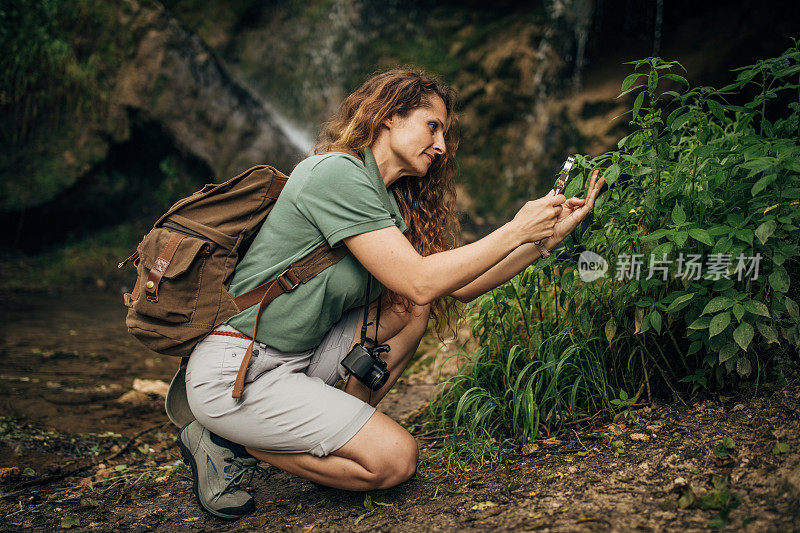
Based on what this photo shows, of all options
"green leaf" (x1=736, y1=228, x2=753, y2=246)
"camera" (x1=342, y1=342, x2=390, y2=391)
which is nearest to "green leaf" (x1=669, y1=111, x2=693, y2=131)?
"green leaf" (x1=736, y1=228, x2=753, y2=246)

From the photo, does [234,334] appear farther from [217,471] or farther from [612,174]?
[612,174]

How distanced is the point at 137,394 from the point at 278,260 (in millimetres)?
1939

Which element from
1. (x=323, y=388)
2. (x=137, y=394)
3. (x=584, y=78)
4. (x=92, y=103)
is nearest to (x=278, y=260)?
(x=323, y=388)

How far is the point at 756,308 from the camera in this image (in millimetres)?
1835

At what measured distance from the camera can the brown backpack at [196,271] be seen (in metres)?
2.00

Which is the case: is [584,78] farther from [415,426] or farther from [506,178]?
[415,426]

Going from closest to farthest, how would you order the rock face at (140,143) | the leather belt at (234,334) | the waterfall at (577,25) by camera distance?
1. the leather belt at (234,334)
2. the rock face at (140,143)
3. the waterfall at (577,25)

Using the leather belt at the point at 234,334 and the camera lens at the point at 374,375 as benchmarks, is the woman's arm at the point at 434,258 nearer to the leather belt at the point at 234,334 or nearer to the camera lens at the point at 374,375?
the camera lens at the point at 374,375

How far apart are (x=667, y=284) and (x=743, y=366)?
0.35 metres

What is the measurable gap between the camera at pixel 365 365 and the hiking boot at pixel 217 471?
1.51 ft

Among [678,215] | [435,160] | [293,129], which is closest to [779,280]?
[678,215]

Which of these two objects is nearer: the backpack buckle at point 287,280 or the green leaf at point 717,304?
the green leaf at point 717,304

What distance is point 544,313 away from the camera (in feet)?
8.62

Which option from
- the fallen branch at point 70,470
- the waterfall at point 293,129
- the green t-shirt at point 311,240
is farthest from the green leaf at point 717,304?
the waterfall at point 293,129
